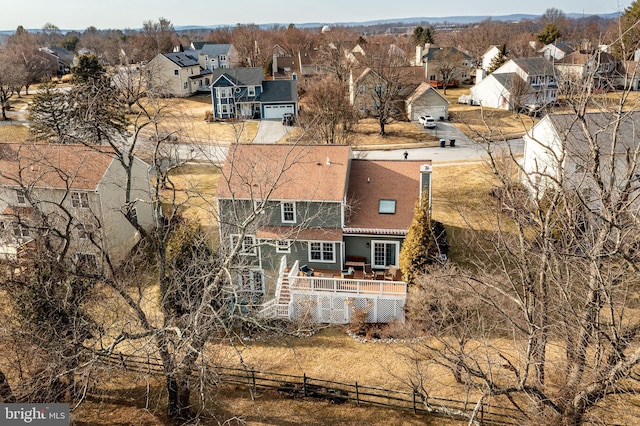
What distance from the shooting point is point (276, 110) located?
227 ft

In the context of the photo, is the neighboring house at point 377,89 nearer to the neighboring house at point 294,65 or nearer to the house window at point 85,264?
the neighboring house at point 294,65

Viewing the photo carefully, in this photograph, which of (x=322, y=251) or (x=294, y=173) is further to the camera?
(x=294, y=173)

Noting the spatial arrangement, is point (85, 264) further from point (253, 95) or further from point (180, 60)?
point (180, 60)

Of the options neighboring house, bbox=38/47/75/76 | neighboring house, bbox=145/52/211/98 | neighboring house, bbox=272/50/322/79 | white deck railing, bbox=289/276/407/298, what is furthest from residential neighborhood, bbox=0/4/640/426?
neighboring house, bbox=38/47/75/76

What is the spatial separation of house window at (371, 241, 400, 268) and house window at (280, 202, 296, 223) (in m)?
4.76

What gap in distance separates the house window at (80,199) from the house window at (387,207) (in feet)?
60.4

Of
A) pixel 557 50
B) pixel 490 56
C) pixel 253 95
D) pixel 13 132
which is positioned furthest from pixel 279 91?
pixel 557 50

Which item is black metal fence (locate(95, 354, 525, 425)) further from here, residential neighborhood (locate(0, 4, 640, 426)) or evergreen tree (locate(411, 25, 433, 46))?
evergreen tree (locate(411, 25, 433, 46))

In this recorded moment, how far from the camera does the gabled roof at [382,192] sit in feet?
92.6

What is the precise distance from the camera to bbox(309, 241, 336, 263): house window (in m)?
28.8

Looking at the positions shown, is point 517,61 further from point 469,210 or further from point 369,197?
point 369,197

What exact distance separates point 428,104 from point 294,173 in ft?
138

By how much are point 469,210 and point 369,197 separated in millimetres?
10281

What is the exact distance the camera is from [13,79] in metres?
70.9
